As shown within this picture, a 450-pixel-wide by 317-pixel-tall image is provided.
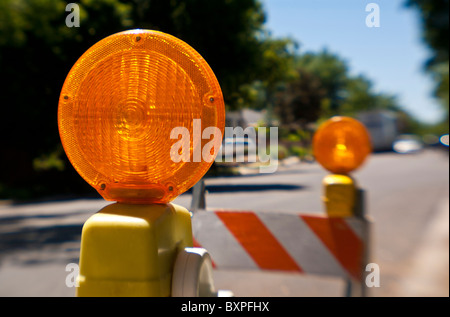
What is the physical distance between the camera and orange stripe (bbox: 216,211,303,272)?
7.26 feet

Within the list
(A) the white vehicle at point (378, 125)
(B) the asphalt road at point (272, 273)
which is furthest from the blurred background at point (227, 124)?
(A) the white vehicle at point (378, 125)

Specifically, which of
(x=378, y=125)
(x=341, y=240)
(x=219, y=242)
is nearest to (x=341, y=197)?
(x=341, y=240)

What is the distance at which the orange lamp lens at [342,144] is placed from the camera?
2.33 metres

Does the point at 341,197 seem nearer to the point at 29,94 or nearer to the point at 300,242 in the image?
A: the point at 300,242

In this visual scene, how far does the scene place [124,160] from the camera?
115 centimetres

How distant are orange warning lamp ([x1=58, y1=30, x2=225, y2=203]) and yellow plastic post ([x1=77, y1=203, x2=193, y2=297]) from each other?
0.37 feet

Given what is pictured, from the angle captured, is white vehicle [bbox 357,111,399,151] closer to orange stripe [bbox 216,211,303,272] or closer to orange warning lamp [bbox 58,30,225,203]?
orange stripe [bbox 216,211,303,272]

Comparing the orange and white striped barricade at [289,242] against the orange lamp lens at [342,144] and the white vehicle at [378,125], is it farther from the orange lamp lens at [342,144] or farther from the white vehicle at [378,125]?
the white vehicle at [378,125]

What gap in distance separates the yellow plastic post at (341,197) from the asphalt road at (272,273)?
0.55 feet

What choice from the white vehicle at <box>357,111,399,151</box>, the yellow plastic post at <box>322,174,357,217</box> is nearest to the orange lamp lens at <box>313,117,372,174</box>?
the yellow plastic post at <box>322,174,357,217</box>

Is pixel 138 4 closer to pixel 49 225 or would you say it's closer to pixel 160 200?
pixel 160 200

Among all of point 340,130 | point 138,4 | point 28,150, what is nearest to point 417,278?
point 340,130

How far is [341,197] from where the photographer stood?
228 centimetres
